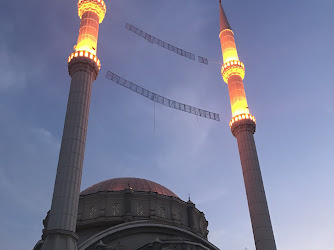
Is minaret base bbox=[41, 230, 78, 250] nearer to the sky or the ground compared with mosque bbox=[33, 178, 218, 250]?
nearer to the ground

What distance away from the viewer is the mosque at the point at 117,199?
28.3 metres

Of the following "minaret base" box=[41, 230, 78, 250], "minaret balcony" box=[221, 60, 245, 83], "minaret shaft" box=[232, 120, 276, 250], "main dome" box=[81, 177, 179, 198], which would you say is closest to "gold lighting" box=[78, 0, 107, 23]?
"minaret balcony" box=[221, 60, 245, 83]

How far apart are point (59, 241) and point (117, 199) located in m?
17.7

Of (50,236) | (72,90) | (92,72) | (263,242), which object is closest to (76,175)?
(50,236)

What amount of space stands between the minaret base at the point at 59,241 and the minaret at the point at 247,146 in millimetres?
16858

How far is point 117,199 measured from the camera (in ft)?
143

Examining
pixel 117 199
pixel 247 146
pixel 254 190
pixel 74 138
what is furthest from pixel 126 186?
pixel 74 138

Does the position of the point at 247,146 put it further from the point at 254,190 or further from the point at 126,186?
the point at 126,186

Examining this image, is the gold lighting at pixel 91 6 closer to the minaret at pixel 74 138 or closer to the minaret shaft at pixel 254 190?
the minaret at pixel 74 138

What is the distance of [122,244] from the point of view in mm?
38531

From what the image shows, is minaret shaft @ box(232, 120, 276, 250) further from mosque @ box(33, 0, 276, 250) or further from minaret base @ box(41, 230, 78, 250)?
minaret base @ box(41, 230, 78, 250)

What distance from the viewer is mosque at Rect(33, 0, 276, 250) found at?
28328 millimetres

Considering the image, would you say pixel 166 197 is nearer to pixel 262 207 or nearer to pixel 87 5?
pixel 262 207

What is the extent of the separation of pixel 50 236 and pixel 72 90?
43.2 feet
